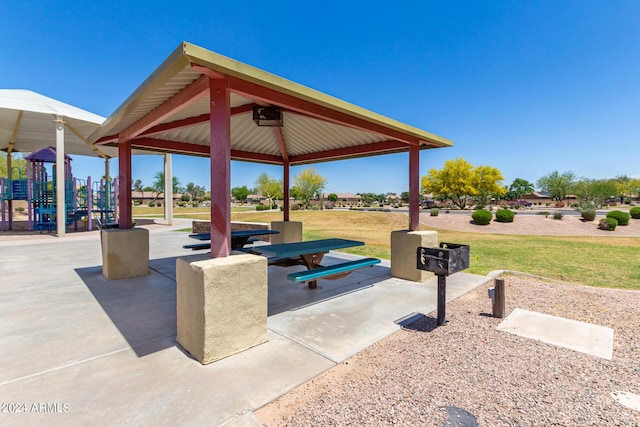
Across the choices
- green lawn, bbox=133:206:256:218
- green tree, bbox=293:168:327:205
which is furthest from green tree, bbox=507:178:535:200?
green lawn, bbox=133:206:256:218

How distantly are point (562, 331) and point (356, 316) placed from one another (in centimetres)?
271

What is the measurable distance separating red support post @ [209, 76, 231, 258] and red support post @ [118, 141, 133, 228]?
13.7ft

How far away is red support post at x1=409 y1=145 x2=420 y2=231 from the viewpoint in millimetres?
6496

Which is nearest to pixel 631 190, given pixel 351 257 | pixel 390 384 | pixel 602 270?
pixel 602 270

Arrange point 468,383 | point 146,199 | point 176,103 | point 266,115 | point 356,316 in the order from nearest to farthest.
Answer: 1. point 468,383
2. point 176,103
3. point 356,316
4. point 266,115
5. point 146,199

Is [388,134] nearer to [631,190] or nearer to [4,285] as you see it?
[4,285]

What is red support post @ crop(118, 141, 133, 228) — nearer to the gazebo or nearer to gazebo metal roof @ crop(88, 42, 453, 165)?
the gazebo

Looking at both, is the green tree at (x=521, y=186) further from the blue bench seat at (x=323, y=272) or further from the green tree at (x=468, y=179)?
the blue bench seat at (x=323, y=272)

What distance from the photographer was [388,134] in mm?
5840

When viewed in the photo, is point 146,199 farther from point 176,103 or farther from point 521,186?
point 521,186

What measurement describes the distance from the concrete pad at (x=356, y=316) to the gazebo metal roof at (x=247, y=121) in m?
2.98

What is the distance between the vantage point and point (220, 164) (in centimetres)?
334

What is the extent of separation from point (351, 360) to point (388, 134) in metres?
4.28

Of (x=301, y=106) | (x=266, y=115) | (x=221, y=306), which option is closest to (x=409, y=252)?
(x=301, y=106)
